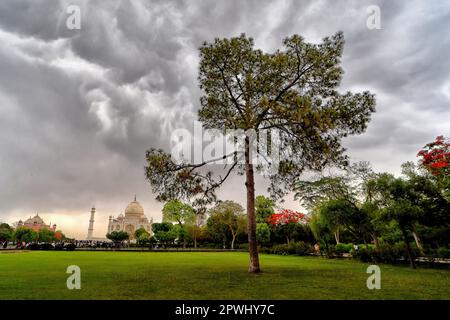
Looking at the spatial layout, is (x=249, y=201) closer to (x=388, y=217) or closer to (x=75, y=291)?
(x=75, y=291)

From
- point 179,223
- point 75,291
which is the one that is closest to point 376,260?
point 75,291

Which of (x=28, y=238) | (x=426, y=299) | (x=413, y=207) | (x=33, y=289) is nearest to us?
(x=426, y=299)

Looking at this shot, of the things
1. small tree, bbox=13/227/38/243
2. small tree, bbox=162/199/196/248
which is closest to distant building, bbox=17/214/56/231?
small tree, bbox=13/227/38/243

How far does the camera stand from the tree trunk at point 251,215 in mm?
14284

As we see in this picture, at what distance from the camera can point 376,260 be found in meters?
24.8

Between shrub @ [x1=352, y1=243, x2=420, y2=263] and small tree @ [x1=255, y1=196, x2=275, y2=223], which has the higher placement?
small tree @ [x1=255, y1=196, x2=275, y2=223]

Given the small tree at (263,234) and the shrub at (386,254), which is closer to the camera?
the shrub at (386,254)

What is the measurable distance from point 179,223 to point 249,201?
5523cm

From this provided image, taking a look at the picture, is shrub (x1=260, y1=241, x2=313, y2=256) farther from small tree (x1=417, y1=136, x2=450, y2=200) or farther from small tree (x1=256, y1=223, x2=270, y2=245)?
small tree (x1=417, y1=136, x2=450, y2=200)

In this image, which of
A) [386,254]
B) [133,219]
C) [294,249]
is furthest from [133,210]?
[386,254]

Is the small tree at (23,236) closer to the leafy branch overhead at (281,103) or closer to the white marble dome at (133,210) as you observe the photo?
the white marble dome at (133,210)

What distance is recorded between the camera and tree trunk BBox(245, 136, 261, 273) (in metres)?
14.3

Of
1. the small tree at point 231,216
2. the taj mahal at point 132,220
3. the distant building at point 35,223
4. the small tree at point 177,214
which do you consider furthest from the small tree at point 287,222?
the distant building at point 35,223

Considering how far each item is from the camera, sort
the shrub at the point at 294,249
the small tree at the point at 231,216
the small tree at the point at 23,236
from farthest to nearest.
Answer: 1. the small tree at the point at 23,236
2. the small tree at the point at 231,216
3. the shrub at the point at 294,249
